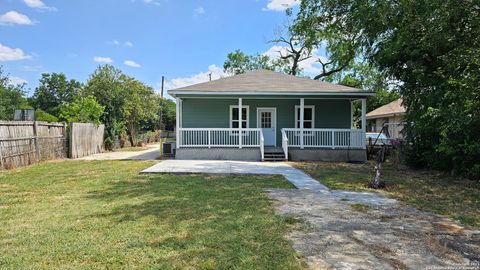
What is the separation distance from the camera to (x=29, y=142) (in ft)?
40.9

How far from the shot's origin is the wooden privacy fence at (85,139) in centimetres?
1588

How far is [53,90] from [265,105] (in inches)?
1847

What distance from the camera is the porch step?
14.9m

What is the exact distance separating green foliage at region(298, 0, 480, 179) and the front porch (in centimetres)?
311

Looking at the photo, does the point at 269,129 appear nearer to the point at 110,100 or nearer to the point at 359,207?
the point at 359,207

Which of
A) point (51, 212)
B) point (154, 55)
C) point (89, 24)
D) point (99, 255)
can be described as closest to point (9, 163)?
point (51, 212)

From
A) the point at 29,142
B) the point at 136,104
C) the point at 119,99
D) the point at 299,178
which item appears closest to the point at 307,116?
the point at 299,178

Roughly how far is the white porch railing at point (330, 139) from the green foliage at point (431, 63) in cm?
242

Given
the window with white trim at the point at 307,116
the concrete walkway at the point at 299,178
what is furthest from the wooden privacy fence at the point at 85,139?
the window with white trim at the point at 307,116

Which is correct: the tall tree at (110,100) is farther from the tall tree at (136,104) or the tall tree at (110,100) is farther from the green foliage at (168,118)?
the green foliage at (168,118)

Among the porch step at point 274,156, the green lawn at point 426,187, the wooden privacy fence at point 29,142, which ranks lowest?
the green lawn at point 426,187

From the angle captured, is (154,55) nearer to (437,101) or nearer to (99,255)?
(437,101)

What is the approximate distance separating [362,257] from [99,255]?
2.88 m

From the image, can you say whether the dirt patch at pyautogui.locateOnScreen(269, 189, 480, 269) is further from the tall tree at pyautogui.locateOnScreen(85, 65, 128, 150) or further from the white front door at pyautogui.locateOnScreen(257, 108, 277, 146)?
the tall tree at pyautogui.locateOnScreen(85, 65, 128, 150)
